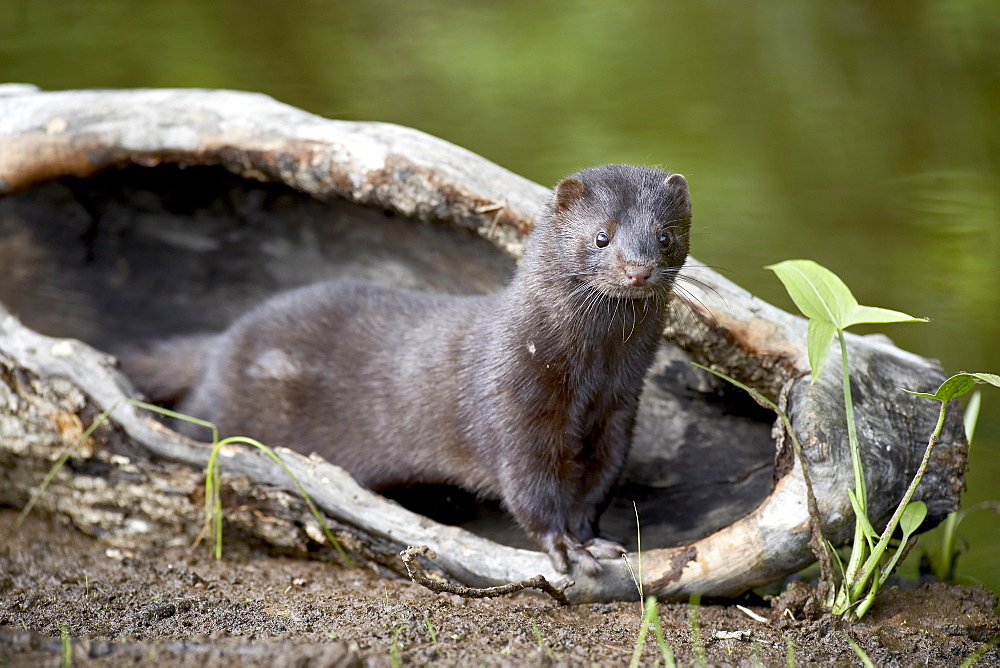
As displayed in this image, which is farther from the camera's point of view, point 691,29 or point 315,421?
point 691,29

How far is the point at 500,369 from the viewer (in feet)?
13.4

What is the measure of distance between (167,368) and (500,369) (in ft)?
6.87

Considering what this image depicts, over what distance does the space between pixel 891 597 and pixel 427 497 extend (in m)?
2.19

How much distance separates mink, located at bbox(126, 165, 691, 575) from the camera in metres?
3.83

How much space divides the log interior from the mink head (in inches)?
40.0

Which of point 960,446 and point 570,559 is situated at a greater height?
point 960,446

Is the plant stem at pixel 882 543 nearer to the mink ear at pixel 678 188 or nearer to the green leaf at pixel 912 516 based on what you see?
the green leaf at pixel 912 516

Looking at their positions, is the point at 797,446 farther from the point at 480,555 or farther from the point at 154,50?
the point at 154,50

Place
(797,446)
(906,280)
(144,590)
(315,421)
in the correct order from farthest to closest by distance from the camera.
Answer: (906,280), (315,421), (144,590), (797,446)

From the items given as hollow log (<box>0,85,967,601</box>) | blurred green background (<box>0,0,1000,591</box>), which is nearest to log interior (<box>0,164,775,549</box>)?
hollow log (<box>0,85,967,601</box>)

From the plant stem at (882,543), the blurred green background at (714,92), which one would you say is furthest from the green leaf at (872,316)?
the blurred green background at (714,92)

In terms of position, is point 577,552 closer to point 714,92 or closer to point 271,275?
point 271,275

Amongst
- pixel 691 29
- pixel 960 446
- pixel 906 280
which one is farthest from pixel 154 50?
pixel 960 446

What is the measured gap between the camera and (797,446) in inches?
141
